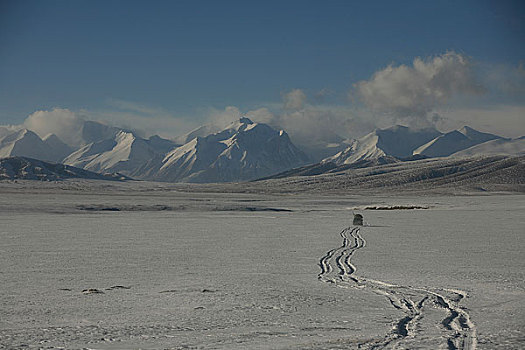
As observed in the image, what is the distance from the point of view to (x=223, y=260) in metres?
16.2

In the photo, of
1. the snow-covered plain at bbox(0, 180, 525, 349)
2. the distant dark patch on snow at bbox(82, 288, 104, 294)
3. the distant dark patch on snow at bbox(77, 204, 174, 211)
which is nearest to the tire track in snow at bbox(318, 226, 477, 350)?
the snow-covered plain at bbox(0, 180, 525, 349)

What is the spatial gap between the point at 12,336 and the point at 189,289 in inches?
171

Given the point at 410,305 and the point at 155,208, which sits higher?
the point at 410,305

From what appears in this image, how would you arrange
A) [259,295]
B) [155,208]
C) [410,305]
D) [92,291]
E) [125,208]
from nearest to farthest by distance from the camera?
[410,305] → [259,295] → [92,291] → [125,208] → [155,208]

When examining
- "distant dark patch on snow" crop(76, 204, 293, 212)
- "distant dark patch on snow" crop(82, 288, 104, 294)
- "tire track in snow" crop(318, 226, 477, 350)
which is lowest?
"distant dark patch on snow" crop(76, 204, 293, 212)

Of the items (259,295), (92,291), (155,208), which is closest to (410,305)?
(259,295)

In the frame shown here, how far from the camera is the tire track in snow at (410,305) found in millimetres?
7449

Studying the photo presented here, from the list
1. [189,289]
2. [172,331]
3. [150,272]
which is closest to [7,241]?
[150,272]

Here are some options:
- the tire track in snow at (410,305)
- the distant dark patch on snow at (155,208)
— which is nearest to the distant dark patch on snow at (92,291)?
the tire track in snow at (410,305)

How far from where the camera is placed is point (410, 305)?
32.0ft

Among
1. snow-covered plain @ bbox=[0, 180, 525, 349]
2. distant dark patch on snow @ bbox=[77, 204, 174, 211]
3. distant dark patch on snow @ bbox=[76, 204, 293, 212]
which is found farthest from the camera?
distant dark patch on snow @ bbox=[76, 204, 293, 212]

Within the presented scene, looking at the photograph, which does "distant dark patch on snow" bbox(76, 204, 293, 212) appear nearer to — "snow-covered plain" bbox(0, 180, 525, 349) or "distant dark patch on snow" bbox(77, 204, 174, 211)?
"distant dark patch on snow" bbox(77, 204, 174, 211)

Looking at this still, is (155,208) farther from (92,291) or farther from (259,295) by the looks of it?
(259,295)

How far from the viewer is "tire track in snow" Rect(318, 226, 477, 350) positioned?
24.4 ft
